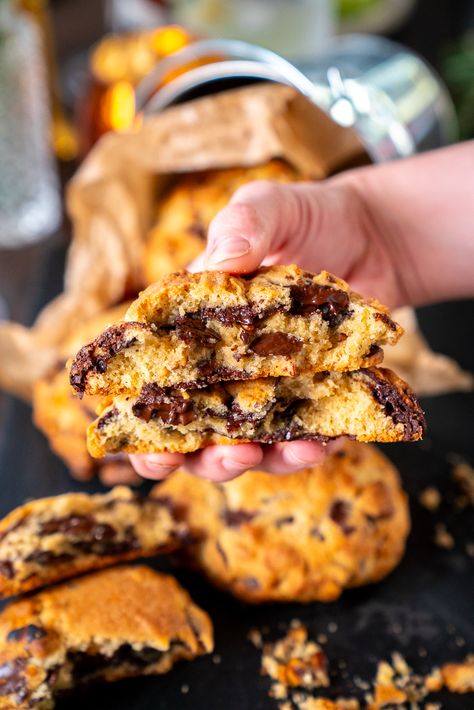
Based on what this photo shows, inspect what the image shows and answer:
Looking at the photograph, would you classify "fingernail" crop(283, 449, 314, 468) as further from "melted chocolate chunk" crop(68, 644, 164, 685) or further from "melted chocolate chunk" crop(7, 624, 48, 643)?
"melted chocolate chunk" crop(7, 624, 48, 643)

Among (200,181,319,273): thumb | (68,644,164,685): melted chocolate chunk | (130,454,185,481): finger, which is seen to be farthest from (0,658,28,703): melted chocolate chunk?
(200,181,319,273): thumb

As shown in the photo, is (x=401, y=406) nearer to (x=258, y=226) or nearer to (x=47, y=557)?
(x=258, y=226)

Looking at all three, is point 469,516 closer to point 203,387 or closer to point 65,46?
point 203,387

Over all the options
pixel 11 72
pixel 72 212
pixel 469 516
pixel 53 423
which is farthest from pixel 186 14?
pixel 469 516

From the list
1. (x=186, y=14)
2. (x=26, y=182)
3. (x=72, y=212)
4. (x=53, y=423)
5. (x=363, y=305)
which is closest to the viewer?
(x=363, y=305)

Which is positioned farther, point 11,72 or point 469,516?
point 11,72

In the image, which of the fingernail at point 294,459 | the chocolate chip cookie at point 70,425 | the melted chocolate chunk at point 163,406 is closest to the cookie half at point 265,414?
the melted chocolate chunk at point 163,406
